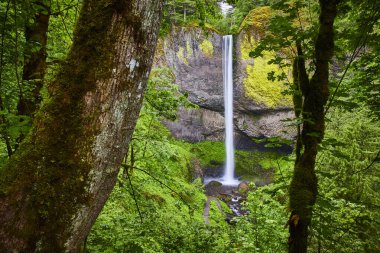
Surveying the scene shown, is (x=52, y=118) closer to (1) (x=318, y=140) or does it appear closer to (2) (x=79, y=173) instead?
(2) (x=79, y=173)

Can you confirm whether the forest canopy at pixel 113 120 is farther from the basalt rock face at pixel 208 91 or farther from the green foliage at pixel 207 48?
the green foliage at pixel 207 48

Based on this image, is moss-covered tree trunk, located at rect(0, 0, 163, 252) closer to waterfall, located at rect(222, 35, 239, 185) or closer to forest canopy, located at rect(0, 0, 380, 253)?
forest canopy, located at rect(0, 0, 380, 253)

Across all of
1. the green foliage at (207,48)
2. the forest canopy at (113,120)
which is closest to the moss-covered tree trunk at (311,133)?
the forest canopy at (113,120)

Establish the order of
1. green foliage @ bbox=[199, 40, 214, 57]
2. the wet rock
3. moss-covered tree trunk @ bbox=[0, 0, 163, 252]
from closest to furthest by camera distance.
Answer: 1. moss-covered tree trunk @ bbox=[0, 0, 163, 252]
2. the wet rock
3. green foliage @ bbox=[199, 40, 214, 57]

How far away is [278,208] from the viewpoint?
6.76 metres

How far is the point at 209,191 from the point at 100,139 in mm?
17427

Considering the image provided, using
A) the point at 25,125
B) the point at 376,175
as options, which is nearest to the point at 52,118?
the point at 25,125

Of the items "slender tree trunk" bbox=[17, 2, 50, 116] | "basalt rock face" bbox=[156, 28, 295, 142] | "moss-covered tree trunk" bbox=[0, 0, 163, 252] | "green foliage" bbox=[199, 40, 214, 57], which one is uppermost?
"green foliage" bbox=[199, 40, 214, 57]

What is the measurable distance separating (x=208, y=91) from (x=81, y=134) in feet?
74.5

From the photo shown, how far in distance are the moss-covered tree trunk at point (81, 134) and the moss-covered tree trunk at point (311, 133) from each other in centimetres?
172

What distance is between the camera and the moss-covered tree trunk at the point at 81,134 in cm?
121

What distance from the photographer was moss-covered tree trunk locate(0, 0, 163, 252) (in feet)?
3.97

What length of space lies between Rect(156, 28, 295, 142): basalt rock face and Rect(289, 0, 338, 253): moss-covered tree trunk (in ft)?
65.4

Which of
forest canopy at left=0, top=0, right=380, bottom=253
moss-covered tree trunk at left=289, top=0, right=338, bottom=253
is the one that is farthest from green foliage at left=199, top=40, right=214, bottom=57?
moss-covered tree trunk at left=289, top=0, right=338, bottom=253
